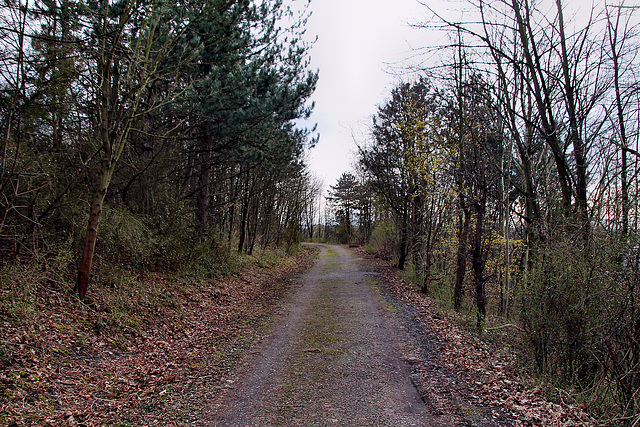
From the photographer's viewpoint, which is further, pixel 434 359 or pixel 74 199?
pixel 74 199

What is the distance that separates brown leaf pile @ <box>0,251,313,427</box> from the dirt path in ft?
1.66

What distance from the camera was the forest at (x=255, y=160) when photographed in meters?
4.78

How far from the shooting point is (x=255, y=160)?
11.2 m

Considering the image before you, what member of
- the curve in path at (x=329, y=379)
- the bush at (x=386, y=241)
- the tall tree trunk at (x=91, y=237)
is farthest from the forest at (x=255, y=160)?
the bush at (x=386, y=241)

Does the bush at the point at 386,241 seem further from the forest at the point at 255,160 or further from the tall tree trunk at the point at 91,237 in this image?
the tall tree trunk at the point at 91,237

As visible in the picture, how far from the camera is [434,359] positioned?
18.5 ft

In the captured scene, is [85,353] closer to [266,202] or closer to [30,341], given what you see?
[30,341]

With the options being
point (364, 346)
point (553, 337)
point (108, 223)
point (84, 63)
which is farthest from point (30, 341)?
point (553, 337)

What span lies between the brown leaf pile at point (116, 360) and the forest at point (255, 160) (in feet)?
1.80

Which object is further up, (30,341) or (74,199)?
(74,199)

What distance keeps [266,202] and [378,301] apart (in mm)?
12063

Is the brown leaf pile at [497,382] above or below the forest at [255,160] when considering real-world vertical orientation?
below

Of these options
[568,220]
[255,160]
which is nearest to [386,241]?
[255,160]

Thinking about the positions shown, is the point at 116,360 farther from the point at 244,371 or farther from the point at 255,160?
the point at 255,160
